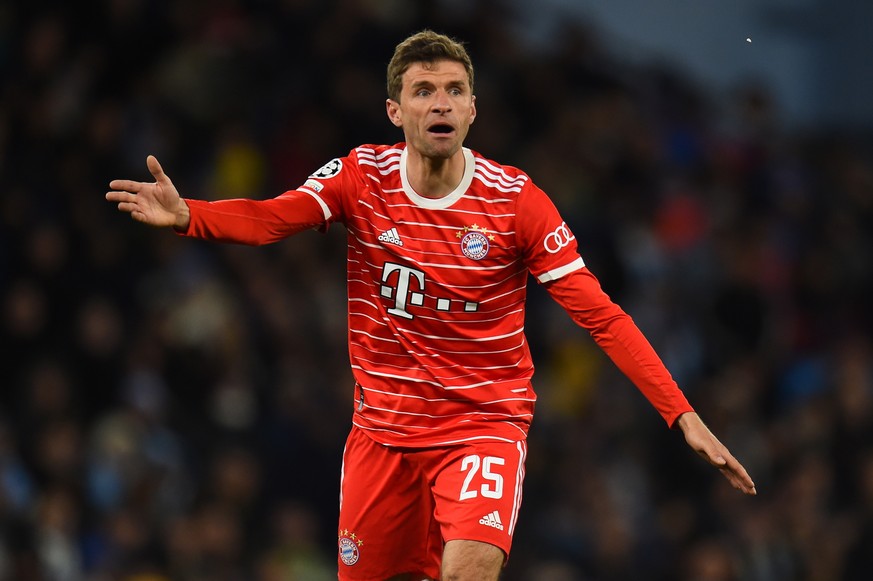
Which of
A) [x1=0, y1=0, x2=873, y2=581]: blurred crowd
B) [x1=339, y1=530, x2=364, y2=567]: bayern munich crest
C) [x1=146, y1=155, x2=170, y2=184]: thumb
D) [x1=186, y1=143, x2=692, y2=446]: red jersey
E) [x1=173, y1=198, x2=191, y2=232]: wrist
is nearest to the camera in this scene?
[x1=146, y1=155, x2=170, y2=184]: thumb

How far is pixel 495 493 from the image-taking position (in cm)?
533

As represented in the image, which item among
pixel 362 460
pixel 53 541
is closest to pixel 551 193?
pixel 53 541

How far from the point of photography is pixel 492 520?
208 inches

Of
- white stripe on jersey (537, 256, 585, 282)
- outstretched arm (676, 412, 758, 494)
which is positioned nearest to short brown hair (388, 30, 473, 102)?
white stripe on jersey (537, 256, 585, 282)

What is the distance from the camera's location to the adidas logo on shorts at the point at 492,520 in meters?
5.27

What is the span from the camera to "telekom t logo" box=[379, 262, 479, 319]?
549 cm

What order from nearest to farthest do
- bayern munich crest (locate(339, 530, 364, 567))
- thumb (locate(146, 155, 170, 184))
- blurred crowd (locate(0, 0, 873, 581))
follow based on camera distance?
thumb (locate(146, 155, 170, 184)) < bayern munich crest (locate(339, 530, 364, 567)) < blurred crowd (locate(0, 0, 873, 581))

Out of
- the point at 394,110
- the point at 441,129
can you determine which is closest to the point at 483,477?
the point at 441,129

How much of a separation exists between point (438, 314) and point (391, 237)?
1.11ft

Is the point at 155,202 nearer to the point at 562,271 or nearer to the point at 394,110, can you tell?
the point at 394,110

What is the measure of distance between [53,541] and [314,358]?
230 centimetres

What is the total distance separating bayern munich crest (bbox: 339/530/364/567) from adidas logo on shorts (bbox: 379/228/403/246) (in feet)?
3.77

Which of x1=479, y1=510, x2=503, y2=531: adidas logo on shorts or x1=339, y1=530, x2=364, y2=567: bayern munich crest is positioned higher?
x1=479, y1=510, x2=503, y2=531: adidas logo on shorts

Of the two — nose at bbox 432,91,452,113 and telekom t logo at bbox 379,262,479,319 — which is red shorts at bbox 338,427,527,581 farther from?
nose at bbox 432,91,452,113
